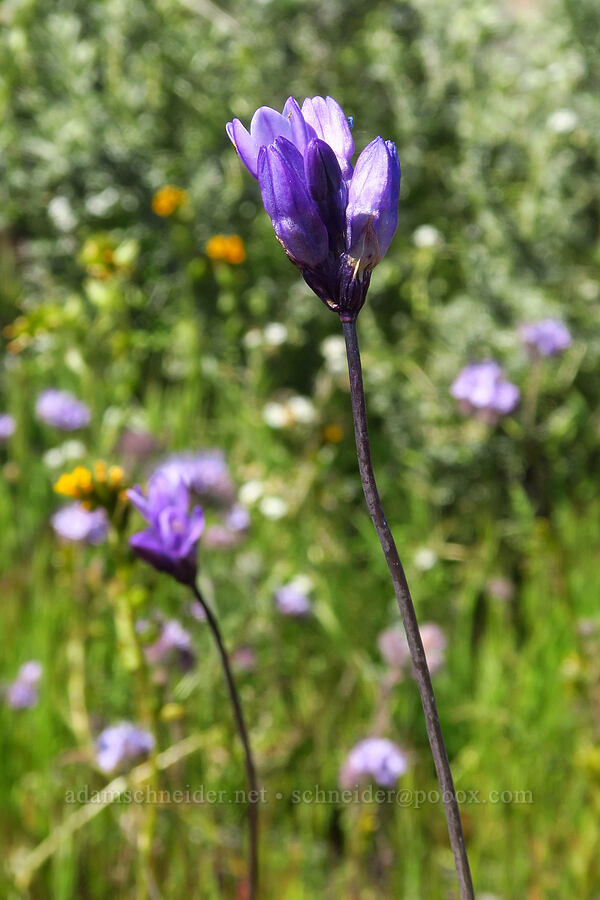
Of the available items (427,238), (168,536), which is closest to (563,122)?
(427,238)

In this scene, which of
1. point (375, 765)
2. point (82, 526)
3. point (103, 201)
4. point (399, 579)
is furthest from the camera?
point (103, 201)

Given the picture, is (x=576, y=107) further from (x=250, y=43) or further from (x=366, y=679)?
(x=366, y=679)

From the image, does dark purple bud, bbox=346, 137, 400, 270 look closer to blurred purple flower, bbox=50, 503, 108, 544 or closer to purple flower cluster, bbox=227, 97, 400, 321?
purple flower cluster, bbox=227, 97, 400, 321

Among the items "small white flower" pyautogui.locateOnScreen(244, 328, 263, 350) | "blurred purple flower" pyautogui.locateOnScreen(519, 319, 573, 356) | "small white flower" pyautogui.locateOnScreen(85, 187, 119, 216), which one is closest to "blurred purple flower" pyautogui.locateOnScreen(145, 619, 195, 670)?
"small white flower" pyautogui.locateOnScreen(244, 328, 263, 350)

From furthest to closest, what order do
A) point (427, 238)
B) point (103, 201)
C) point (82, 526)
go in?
point (103, 201), point (427, 238), point (82, 526)

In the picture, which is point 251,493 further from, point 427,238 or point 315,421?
point 427,238

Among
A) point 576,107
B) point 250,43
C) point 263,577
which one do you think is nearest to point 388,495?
point 263,577
